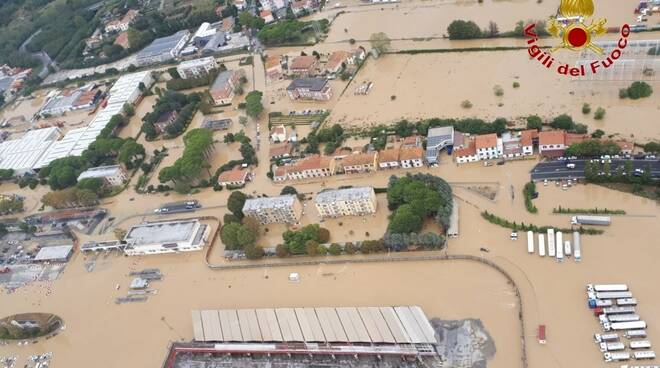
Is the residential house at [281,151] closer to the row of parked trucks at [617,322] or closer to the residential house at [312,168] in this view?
the residential house at [312,168]

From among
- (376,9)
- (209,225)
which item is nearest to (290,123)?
(209,225)

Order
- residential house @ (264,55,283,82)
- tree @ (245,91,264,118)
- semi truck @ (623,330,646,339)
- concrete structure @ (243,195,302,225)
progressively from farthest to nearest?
residential house @ (264,55,283,82) < tree @ (245,91,264,118) < concrete structure @ (243,195,302,225) < semi truck @ (623,330,646,339)

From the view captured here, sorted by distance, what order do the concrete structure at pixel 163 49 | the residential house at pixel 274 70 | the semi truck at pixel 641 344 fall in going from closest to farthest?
the semi truck at pixel 641 344 < the residential house at pixel 274 70 < the concrete structure at pixel 163 49

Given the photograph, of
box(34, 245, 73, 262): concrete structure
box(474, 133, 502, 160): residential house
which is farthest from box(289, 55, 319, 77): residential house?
box(34, 245, 73, 262): concrete structure

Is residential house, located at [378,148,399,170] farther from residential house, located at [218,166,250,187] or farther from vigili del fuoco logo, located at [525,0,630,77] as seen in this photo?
vigili del fuoco logo, located at [525,0,630,77]

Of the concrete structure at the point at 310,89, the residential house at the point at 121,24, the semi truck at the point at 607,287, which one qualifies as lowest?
the semi truck at the point at 607,287

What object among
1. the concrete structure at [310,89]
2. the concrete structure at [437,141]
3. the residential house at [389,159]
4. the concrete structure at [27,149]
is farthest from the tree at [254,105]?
the concrete structure at [27,149]

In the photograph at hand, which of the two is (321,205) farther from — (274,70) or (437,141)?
(274,70)
